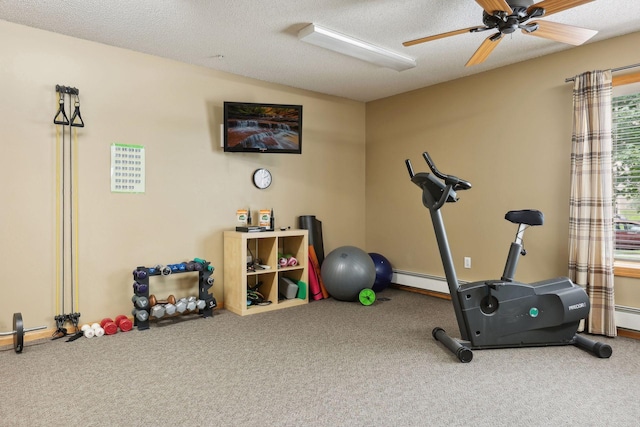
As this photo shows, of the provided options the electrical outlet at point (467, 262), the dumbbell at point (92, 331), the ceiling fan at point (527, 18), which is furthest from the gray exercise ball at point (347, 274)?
the ceiling fan at point (527, 18)

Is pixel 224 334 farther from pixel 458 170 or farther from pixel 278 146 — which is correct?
pixel 458 170

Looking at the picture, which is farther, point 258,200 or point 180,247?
point 258,200

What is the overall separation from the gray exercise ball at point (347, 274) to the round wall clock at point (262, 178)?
1133 millimetres

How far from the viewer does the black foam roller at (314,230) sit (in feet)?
16.4

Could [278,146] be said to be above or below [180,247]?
above

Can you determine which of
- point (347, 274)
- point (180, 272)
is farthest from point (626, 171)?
point (180, 272)

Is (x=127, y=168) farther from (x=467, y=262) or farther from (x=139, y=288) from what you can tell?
(x=467, y=262)

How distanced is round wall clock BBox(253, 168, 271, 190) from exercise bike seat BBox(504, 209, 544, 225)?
2650 mm

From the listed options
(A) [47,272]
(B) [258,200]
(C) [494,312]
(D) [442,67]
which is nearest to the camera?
(C) [494,312]

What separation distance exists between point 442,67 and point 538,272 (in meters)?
2.32

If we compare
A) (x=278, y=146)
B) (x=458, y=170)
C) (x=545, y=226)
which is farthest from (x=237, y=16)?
(x=545, y=226)

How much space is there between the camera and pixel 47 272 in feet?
11.0

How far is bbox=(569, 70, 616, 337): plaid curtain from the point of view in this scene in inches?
133

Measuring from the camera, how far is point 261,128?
14.1 ft
